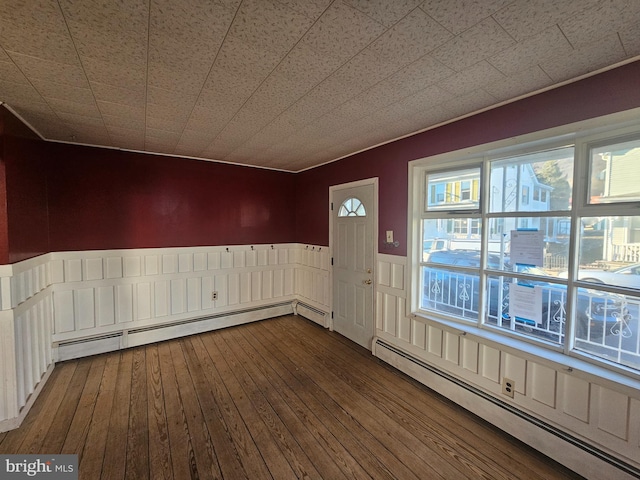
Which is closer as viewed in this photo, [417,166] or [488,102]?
[488,102]

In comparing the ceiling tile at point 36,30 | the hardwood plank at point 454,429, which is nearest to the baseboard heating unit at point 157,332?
the hardwood plank at point 454,429

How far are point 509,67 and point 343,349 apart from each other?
306 centimetres

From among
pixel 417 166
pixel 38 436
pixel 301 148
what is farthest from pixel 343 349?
pixel 38 436

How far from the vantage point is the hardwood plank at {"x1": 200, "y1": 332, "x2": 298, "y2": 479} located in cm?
173

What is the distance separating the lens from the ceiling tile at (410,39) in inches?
47.9

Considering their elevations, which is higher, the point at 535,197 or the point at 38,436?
the point at 535,197

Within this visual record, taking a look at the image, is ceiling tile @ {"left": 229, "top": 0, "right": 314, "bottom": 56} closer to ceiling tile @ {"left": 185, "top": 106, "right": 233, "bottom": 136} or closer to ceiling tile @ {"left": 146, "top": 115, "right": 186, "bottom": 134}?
ceiling tile @ {"left": 185, "top": 106, "right": 233, "bottom": 136}

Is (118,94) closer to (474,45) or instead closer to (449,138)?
(474,45)

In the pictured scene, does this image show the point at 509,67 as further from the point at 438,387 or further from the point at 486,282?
the point at 438,387

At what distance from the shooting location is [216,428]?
206 centimetres

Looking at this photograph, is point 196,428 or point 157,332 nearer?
point 196,428

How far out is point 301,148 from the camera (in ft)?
10.7

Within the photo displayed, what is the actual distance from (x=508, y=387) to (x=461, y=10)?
240 cm

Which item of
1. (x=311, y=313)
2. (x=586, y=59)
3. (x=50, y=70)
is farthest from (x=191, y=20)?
(x=311, y=313)
